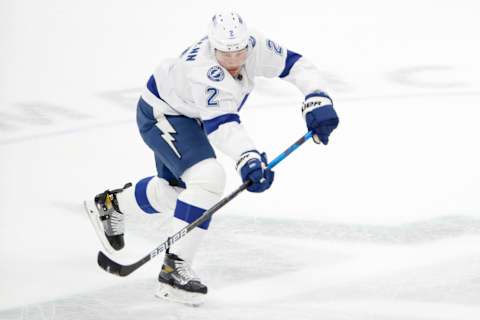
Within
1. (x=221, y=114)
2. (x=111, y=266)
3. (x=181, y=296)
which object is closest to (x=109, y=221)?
(x=111, y=266)

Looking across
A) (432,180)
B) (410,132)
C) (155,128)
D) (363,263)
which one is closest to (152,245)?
(155,128)

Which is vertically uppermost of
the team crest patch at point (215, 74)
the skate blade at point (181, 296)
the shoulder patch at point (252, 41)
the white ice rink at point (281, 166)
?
the team crest patch at point (215, 74)

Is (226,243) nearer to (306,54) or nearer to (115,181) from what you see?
(115,181)

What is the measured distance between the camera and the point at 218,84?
3.59 m

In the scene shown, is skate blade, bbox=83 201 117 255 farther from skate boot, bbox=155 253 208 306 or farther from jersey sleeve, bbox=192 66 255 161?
jersey sleeve, bbox=192 66 255 161

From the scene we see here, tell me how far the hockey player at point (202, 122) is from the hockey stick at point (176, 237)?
31mm

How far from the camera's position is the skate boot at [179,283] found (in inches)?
146

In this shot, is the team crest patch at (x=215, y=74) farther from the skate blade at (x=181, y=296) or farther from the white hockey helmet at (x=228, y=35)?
the skate blade at (x=181, y=296)

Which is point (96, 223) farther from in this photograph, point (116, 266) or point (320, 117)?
point (320, 117)

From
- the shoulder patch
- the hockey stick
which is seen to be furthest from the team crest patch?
the hockey stick

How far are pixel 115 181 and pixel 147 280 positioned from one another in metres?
1.11

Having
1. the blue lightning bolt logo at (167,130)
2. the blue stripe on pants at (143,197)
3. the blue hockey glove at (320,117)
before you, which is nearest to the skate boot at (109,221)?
the blue stripe on pants at (143,197)

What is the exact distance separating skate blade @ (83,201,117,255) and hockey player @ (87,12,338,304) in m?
0.17

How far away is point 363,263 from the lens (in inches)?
156
